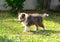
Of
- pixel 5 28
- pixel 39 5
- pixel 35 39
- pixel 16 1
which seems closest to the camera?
pixel 35 39

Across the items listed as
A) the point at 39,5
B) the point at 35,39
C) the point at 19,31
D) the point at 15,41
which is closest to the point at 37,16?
the point at 19,31

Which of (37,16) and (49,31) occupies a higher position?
(37,16)

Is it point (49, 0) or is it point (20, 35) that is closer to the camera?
point (20, 35)

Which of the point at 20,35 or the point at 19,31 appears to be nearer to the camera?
the point at 20,35

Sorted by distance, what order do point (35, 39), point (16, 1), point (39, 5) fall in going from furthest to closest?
point (39, 5)
point (16, 1)
point (35, 39)

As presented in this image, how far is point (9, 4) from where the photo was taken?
13.8 meters

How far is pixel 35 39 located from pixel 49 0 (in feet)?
28.1

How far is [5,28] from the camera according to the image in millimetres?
9492

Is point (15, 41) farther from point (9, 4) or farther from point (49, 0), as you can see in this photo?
point (49, 0)

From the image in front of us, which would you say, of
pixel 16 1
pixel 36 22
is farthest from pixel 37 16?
pixel 16 1

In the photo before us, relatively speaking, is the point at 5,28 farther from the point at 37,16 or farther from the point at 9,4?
the point at 9,4

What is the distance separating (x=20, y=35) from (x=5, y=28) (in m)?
1.37

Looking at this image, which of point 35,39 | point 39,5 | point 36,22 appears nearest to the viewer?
point 35,39

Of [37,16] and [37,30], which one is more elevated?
[37,16]
